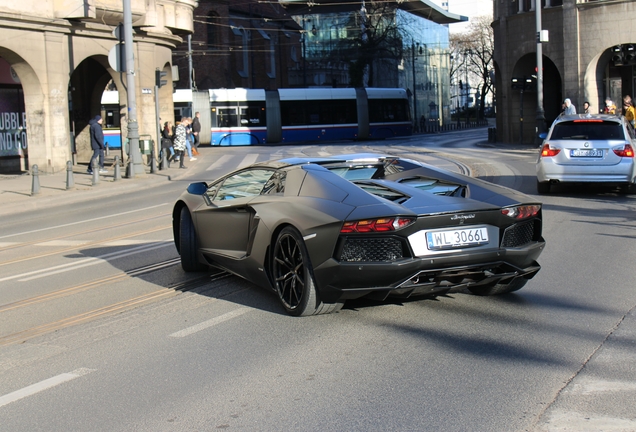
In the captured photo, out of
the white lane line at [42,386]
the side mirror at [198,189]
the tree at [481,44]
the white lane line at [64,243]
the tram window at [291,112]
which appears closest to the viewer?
the white lane line at [42,386]

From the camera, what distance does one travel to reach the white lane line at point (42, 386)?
4.85m

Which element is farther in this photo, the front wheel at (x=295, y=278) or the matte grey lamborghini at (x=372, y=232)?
the front wheel at (x=295, y=278)

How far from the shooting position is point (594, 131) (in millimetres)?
15602

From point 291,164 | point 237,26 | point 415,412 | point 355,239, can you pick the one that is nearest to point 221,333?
point 355,239

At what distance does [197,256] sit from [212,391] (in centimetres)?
373

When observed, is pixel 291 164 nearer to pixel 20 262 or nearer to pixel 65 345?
pixel 65 345

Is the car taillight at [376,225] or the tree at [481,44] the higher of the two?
the tree at [481,44]

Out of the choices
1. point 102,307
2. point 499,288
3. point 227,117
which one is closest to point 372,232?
point 499,288

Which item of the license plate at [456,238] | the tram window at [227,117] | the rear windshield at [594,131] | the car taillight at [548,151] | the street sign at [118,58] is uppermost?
the street sign at [118,58]

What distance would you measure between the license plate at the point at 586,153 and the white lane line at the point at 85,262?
820cm

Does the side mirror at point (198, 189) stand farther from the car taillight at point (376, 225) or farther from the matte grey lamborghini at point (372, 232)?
the car taillight at point (376, 225)

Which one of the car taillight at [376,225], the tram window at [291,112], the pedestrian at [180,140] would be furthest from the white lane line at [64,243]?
the tram window at [291,112]

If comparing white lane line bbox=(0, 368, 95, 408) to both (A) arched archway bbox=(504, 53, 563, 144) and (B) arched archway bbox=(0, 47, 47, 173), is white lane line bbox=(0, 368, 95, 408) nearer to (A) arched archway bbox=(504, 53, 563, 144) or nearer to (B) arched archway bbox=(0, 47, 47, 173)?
(B) arched archway bbox=(0, 47, 47, 173)

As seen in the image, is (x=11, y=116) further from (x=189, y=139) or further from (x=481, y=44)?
(x=481, y=44)
